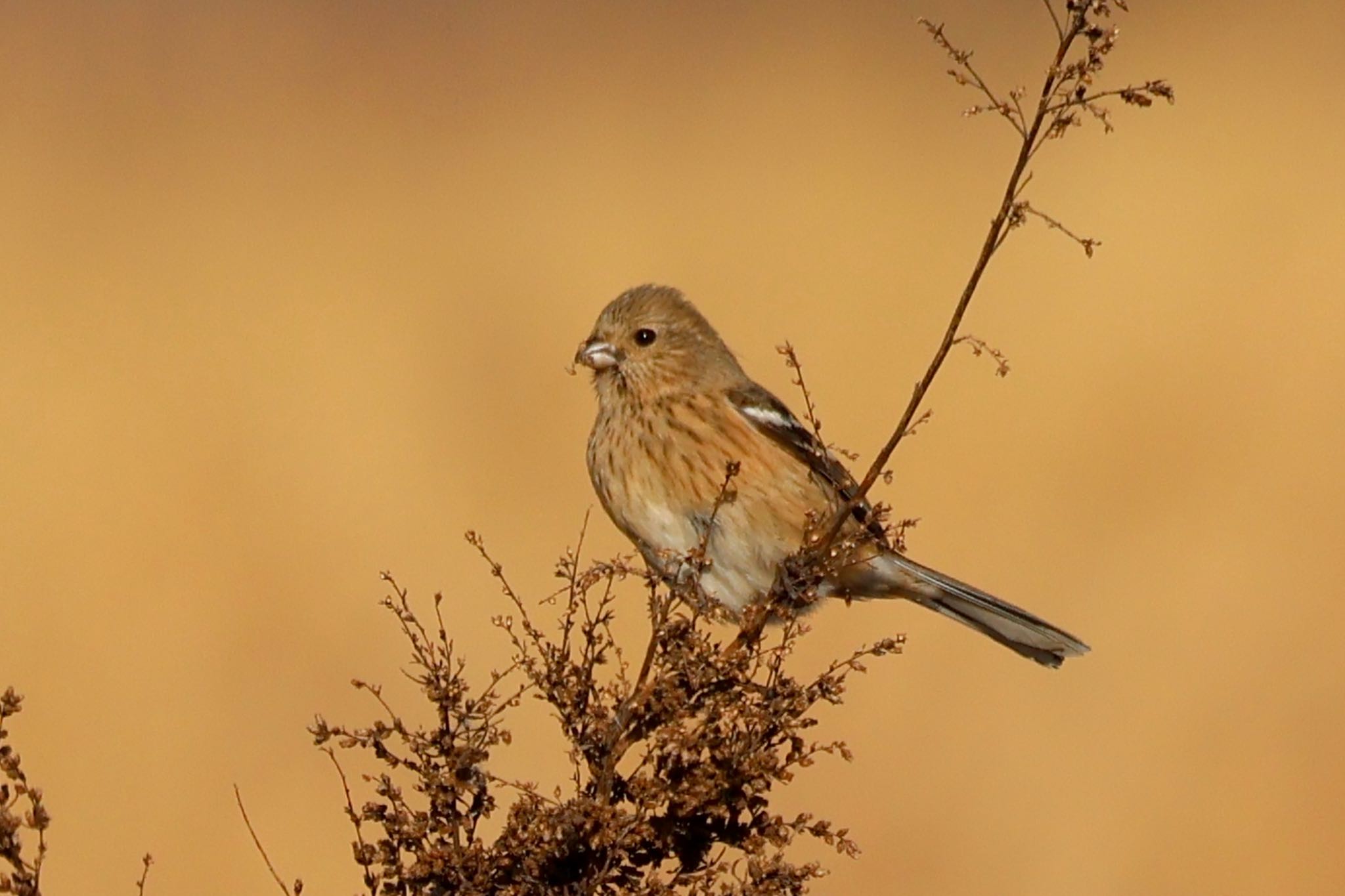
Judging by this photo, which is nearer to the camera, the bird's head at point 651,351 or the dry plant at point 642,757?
the dry plant at point 642,757

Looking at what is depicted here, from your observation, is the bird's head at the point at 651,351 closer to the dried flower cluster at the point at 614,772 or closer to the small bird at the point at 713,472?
the small bird at the point at 713,472

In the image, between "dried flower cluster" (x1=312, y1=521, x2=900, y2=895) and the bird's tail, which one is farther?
the bird's tail

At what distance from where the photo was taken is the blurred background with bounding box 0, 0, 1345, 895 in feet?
23.3

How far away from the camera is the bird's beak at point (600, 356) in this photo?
5.12m

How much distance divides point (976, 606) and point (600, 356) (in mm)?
1210

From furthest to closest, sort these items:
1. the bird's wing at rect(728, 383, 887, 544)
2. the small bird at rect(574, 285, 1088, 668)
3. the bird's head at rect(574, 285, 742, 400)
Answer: the bird's head at rect(574, 285, 742, 400)
the bird's wing at rect(728, 383, 887, 544)
the small bird at rect(574, 285, 1088, 668)

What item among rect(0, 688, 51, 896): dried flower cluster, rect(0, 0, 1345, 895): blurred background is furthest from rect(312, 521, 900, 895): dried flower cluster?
rect(0, 0, 1345, 895): blurred background

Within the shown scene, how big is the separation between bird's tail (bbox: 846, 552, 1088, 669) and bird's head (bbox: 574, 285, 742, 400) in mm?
685

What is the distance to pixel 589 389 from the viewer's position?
357 inches

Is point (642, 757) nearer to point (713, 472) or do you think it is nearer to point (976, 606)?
point (713, 472)

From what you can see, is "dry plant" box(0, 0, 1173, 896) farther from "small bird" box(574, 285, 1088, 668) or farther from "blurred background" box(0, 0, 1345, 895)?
"blurred background" box(0, 0, 1345, 895)

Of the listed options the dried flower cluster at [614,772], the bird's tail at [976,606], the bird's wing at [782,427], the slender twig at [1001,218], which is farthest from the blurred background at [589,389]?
the slender twig at [1001,218]

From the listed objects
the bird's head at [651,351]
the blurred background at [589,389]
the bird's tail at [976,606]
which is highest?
the blurred background at [589,389]

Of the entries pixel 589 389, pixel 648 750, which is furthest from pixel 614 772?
pixel 589 389
